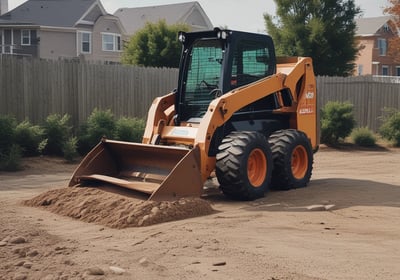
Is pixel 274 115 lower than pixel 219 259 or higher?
higher

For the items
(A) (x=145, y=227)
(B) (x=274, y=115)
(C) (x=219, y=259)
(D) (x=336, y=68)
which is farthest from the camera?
(D) (x=336, y=68)

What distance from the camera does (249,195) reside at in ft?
30.8

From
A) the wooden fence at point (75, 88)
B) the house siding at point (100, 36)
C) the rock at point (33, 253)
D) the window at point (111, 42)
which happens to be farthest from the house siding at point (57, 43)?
the rock at point (33, 253)

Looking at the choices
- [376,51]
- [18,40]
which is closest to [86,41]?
[18,40]

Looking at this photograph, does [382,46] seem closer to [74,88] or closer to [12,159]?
[74,88]

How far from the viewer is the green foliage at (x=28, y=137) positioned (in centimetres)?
1481

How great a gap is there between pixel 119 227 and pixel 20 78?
379 inches

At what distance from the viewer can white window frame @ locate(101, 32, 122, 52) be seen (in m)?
49.2

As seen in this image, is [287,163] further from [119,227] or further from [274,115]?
[119,227]

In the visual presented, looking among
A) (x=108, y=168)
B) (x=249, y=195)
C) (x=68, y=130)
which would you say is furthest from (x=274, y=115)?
(x=68, y=130)

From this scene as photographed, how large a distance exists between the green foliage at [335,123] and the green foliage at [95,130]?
7.95m

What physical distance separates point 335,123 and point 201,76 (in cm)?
1112

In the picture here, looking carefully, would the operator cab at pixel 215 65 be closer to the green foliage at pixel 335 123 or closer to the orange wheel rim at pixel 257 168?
the orange wheel rim at pixel 257 168

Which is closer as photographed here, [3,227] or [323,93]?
[3,227]
